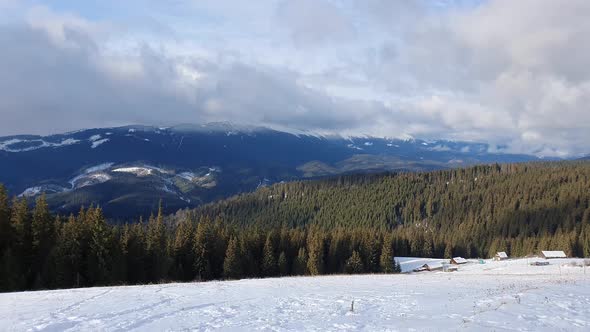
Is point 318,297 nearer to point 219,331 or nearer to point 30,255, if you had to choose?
point 219,331

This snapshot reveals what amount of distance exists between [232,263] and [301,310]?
49827mm

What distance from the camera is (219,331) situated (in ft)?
50.9

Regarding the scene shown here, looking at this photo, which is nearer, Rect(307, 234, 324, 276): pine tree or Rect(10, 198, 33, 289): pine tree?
Rect(10, 198, 33, 289): pine tree

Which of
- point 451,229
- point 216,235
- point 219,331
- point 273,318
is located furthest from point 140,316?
point 451,229

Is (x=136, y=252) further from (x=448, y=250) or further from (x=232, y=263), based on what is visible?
(x=448, y=250)

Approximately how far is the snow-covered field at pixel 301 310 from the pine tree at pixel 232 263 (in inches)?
1613

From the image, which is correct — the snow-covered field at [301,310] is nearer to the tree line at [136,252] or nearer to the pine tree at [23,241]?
the tree line at [136,252]

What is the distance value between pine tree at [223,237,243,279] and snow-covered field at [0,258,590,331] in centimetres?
4097

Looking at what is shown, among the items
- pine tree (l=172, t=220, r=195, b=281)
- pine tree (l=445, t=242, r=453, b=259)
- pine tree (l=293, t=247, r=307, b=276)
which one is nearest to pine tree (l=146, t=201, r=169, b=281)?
pine tree (l=172, t=220, r=195, b=281)

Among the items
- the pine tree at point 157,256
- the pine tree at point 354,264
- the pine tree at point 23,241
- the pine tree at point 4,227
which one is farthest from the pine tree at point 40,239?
the pine tree at point 354,264

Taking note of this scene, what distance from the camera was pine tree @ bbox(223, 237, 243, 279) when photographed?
67188 millimetres

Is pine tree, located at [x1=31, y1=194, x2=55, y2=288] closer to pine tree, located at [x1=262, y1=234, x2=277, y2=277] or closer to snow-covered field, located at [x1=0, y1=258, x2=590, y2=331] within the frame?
snow-covered field, located at [x1=0, y1=258, x2=590, y2=331]

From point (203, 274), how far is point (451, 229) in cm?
15453

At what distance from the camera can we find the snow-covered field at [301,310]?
16156 mm
